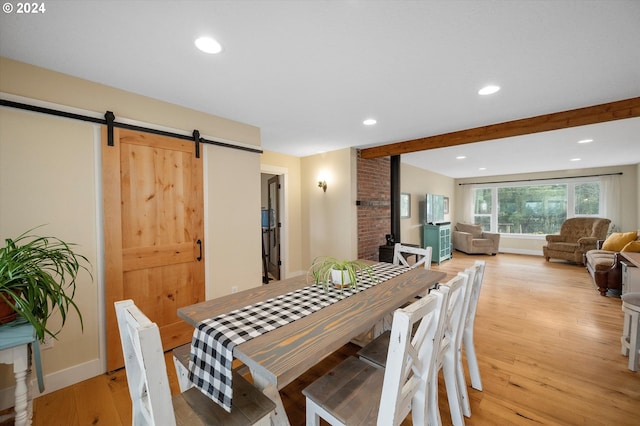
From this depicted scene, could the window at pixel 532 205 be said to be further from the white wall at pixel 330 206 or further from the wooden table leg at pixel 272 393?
the wooden table leg at pixel 272 393

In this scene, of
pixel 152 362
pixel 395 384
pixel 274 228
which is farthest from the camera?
pixel 274 228

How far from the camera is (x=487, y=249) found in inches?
272

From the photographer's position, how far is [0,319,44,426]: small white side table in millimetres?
1190

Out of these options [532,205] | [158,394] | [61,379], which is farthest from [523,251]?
[61,379]

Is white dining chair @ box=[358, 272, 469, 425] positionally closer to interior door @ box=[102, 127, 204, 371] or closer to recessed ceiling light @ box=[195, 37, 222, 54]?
interior door @ box=[102, 127, 204, 371]

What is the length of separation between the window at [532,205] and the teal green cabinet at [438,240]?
2.39m

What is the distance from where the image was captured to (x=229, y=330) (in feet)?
3.68

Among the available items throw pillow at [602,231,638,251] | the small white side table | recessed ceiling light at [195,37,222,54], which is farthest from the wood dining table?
throw pillow at [602,231,638,251]

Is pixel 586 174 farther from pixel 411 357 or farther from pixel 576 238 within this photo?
pixel 411 357

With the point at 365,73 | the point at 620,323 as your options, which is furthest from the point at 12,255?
the point at 620,323

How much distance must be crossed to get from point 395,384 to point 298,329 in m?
0.45

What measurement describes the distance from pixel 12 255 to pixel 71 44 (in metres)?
1.28

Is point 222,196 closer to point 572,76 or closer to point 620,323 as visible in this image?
point 572,76

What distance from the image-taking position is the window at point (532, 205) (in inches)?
251
